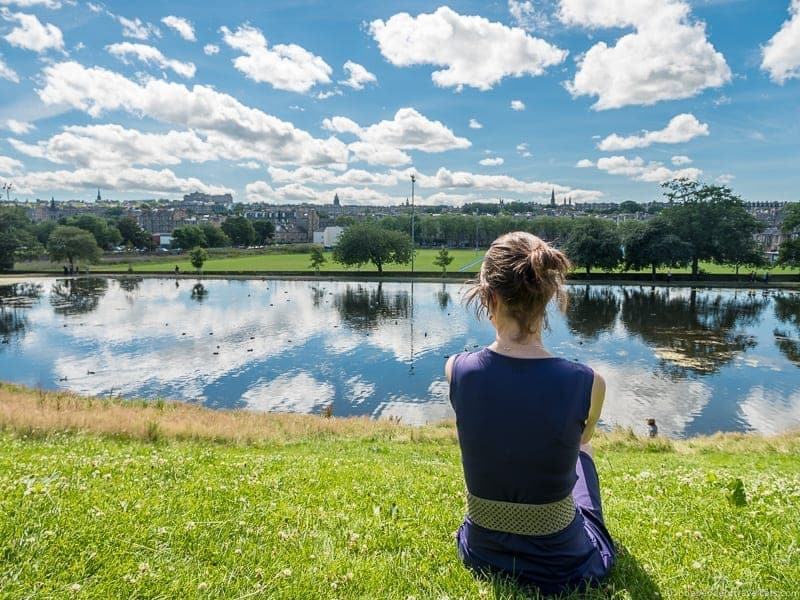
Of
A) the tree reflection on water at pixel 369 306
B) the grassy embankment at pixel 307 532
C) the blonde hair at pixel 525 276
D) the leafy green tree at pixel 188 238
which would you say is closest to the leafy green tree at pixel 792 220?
the tree reflection on water at pixel 369 306

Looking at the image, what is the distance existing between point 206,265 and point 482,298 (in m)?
96.7

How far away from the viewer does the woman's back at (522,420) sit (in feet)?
8.09

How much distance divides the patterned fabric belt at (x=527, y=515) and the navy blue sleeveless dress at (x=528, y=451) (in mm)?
35

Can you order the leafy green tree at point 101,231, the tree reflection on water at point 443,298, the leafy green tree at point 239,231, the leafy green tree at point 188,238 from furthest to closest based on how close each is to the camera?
the leafy green tree at point 239,231 → the leafy green tree at point 188,238 → the leafy green tree at point 101,231 → the tree reflection on water at point 443,298

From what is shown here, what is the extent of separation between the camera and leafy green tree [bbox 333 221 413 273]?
78562mm

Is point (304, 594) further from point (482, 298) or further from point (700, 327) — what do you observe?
point (700, 327)

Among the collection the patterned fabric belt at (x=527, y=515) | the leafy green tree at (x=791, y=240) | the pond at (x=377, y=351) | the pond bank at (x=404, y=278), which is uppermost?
the leafy green tree at (x=791, y=240)

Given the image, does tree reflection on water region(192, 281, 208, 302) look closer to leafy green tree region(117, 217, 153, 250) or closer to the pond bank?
the pond bank

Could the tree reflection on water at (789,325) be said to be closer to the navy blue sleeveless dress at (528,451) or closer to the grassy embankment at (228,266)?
the grassy embankment at (228,266)

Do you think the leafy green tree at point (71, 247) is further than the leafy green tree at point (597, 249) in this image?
Yes

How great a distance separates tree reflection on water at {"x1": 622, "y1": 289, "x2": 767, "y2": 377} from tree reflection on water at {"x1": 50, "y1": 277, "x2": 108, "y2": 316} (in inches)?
1737

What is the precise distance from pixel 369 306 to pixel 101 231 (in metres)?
96.9

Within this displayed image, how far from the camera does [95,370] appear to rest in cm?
2527

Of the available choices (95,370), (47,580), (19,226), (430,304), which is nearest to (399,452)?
(47,580)
